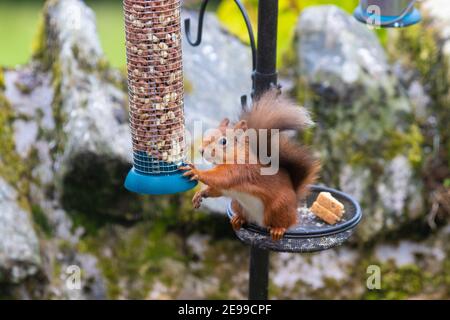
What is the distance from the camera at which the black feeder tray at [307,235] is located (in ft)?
5.82

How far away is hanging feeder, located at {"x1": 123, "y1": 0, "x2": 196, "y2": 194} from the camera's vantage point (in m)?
1.82

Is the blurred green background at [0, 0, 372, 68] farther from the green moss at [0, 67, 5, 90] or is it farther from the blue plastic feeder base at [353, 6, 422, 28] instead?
the blue plastic feeder base at [353, 6, 422, 28]

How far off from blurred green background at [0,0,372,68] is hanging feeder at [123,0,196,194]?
6.74 ft

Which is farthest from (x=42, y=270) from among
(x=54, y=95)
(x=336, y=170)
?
(x=336, y=170)

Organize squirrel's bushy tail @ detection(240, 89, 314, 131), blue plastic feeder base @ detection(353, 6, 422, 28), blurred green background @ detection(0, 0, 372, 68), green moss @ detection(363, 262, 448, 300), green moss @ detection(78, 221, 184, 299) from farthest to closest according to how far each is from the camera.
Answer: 1. blurred green background @ detection(0, 0, 372, 68)
2. green moss @ detection(363, 262, 448, 300)
3. green moss @ detection(78, 221, 184, 299)
4. blue plastic feeder base @ detection(353, 6, 422, 28)
5. squirrel's bushy tail @ detection(240, 89, 314, 131)

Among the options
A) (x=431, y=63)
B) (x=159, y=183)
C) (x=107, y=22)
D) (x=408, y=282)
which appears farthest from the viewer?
(x=107, y=22)

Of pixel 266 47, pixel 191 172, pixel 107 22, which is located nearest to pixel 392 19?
pixel 266 47

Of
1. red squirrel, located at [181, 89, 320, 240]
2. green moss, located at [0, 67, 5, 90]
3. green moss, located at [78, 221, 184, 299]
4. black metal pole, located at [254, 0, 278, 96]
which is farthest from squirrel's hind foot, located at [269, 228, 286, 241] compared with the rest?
green moss, located at [0, 67, 5, 90]

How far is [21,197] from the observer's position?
2.74m

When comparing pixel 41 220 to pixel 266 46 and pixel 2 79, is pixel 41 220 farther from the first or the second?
pixel 266 46

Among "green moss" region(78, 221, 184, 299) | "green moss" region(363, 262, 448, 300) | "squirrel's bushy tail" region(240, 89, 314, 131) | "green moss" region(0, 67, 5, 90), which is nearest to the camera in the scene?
"squirrel's bushy tail" region(240, 89, 314, 131)

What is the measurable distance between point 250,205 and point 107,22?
445 centimetres

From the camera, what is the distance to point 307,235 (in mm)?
1780

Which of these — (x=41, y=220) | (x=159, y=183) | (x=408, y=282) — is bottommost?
(x=408, y=282)
